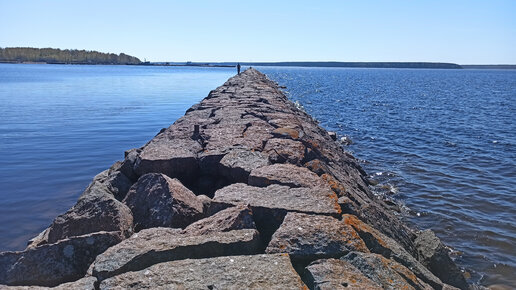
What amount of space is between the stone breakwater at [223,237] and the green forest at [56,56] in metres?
106

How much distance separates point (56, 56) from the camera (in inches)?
3937

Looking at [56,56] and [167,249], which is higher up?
[56,56]

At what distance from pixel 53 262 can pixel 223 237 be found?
1150 mm

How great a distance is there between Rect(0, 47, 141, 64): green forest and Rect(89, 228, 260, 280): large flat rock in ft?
351

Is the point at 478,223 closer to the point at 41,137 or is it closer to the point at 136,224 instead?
the point at 136,224

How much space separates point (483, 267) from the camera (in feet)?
16.0

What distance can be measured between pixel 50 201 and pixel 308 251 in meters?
5.09

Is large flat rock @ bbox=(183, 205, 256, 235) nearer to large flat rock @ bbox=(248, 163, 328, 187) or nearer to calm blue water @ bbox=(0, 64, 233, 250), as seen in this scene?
large flat rock @ bbox=(248, 163, 328, 187)

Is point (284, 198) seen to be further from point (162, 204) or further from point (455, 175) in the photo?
point (455, 175)

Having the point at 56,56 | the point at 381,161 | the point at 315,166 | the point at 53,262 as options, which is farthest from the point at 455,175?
the point at 56,56

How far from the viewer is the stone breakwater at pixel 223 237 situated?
2.21m

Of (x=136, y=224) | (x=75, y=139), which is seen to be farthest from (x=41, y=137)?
(x=136, y=224)

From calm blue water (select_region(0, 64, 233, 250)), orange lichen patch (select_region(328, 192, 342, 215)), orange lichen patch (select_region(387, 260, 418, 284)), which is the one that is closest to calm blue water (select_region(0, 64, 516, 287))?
calm blue water (select_region(0, 64, 233, 250))

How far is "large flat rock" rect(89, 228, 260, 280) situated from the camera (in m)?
2.31
